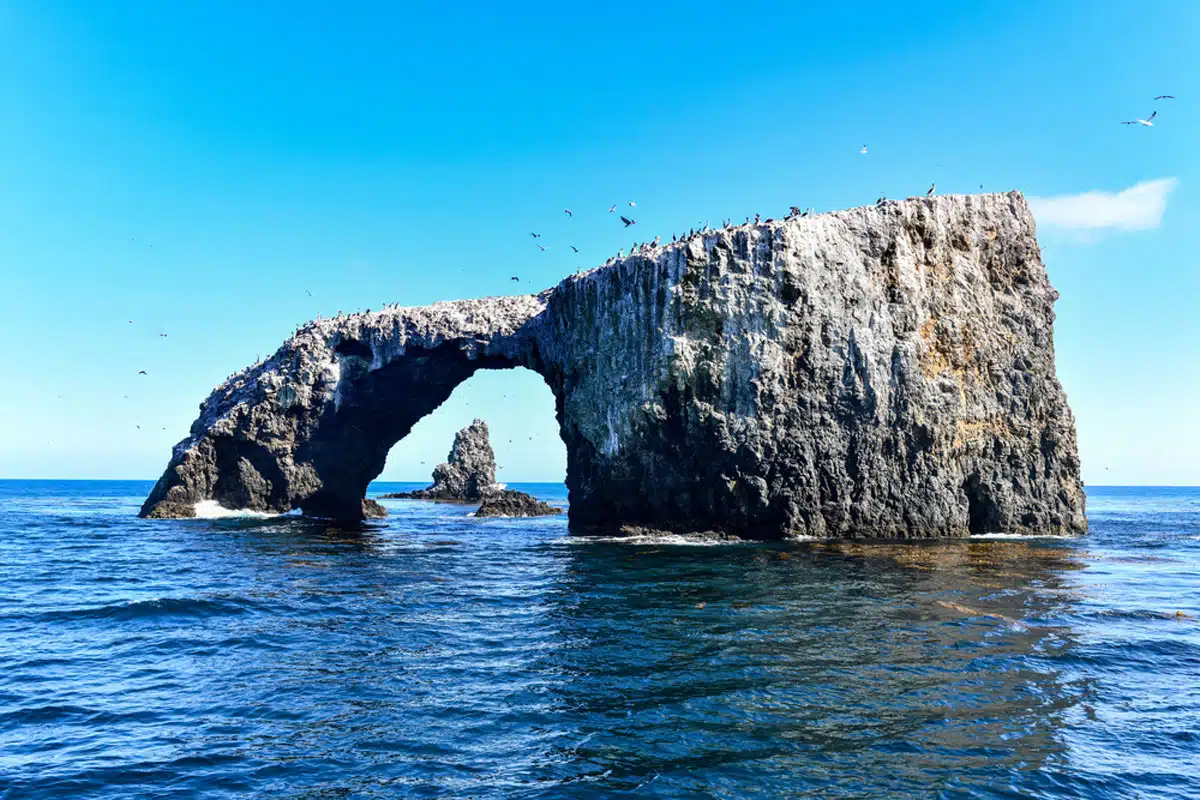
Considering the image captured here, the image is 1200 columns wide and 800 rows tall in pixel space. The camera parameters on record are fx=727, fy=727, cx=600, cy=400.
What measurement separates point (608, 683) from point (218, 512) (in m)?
48.1

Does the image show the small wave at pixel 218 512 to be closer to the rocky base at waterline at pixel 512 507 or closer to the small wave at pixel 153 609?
the rocky base at waterline at pixel 512 507

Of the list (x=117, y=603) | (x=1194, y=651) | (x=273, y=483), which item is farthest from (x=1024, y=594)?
(x=273, y=483)

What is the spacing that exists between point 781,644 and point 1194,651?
8.08 m

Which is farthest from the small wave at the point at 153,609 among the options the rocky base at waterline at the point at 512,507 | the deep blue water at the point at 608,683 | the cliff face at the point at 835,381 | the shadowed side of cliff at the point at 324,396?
the rocky base at waterline at the point at 512,507

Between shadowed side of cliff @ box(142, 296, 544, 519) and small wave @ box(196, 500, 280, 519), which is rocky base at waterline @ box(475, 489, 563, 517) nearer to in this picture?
shadowed side of cliff @ box(142, 296, 544, 519)

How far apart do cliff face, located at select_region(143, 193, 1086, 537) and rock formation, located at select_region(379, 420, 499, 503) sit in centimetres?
5643

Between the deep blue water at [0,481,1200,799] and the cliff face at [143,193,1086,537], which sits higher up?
the cliff face at [143,193,1086,537]

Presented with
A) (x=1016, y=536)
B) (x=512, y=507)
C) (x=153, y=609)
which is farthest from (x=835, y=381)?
(x=512, y=507)

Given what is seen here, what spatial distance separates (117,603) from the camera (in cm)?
1945

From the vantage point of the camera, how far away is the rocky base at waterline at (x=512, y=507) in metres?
63.1

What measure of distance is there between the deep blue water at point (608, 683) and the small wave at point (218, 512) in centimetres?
2707

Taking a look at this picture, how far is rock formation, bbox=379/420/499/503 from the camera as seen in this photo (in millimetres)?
95312

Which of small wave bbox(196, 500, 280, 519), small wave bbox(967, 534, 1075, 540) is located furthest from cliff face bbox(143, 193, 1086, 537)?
small wave bbox(196, 500, 280, 519)

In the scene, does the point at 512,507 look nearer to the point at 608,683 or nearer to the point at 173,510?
the point at 173,510
